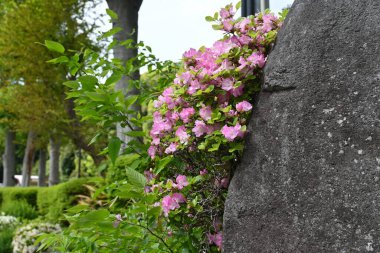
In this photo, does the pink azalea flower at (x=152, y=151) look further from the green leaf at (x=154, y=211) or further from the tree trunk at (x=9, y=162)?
the tree trunk at (x=9, y=162)

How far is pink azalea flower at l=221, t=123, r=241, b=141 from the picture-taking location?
2184mm

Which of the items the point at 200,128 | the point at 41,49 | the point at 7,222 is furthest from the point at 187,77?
the point at 41,49

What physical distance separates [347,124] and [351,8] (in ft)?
1.72

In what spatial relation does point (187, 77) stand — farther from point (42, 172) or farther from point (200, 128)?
point (42, 172)

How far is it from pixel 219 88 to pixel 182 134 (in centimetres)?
30

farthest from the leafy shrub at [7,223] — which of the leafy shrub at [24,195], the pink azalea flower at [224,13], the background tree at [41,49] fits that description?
the pink azalea flower at [224,13]

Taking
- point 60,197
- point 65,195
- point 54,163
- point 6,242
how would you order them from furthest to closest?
1. point 54,163
2. point 60,197
3. point 65,195
4. point 6,242

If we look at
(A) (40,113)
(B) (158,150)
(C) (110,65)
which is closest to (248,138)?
(B) (158,150)

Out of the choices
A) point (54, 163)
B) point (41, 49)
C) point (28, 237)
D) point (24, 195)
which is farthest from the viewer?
point (54, 163)

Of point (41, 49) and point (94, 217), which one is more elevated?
point (41, 49)

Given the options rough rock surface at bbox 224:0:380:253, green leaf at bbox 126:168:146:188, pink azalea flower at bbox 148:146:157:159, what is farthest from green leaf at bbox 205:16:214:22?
green leaf at bbox 126:168:146:188

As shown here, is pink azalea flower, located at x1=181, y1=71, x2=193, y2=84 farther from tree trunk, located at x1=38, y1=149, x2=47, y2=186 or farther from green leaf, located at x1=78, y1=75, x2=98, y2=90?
tree trunk, located at x1=38, y1=149, x2=47, y2=186

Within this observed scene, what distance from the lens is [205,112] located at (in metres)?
2.33

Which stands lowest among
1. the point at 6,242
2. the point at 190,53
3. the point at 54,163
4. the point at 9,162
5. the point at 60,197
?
the point at 6,242
